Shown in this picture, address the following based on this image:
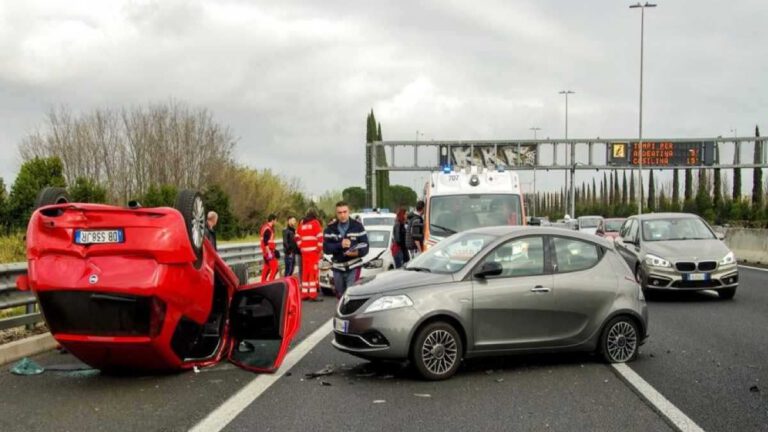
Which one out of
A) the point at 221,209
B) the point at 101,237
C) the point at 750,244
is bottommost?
the point at 750,244

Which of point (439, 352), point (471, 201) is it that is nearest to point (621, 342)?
point (439, 352)

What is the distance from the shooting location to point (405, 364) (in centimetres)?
864

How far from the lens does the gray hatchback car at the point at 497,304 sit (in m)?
7.58

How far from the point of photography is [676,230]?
15.6m

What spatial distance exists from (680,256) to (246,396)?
988cm

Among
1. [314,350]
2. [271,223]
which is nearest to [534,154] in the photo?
[271,223]

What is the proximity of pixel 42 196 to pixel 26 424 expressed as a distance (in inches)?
93.8

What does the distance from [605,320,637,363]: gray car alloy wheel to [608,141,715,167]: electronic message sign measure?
138 feet

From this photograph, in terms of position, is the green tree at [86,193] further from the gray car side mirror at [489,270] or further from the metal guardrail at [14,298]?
the gray car side mirror at [489,270]

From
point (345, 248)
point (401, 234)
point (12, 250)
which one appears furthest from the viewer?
point (12, 250)

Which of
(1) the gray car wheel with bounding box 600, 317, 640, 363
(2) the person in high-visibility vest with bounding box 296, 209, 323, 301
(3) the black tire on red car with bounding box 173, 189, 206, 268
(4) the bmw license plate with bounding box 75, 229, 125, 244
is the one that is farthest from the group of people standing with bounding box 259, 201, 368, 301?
(4) the bmw license plate with bounding box 75, 229, 125, 244

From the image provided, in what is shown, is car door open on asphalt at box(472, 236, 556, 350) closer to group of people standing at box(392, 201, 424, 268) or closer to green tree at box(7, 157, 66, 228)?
group of people standing at box(392, 201, 424, 268)

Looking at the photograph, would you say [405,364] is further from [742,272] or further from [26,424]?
[742,272]

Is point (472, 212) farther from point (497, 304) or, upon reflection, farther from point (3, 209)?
point (3, 209)
